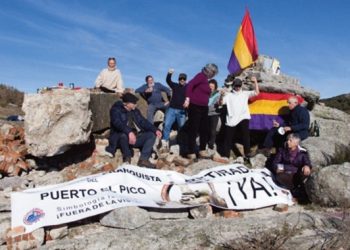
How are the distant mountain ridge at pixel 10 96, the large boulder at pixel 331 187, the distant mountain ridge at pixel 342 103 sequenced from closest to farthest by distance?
the large boulder at pixel 331 187 < the distant mountain ridge at pixel 342 103 < the distant mountain ridge at pixel 10 96

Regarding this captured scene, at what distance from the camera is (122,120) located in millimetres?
9766

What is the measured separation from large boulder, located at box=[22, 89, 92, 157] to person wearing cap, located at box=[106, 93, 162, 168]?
824 mm

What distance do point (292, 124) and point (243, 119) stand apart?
4.03 ft

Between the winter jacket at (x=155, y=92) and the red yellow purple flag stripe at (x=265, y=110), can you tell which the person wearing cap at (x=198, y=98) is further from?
the red yellow purple flag stripe at (x=265, y=110)

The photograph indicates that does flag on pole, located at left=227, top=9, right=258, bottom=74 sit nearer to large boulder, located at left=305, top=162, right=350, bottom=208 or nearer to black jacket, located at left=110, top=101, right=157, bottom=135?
black jacket, located at left=110, top=101, right=157, bottom=135

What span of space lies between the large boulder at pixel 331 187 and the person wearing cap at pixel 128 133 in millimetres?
3515

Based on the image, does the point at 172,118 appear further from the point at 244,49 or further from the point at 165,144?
the point at 244,49

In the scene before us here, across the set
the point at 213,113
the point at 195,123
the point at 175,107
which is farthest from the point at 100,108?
the point at 213,113

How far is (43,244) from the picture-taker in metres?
6.52

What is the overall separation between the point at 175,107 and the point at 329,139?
13.8 feet

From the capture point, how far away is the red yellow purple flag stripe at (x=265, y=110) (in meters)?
12.0

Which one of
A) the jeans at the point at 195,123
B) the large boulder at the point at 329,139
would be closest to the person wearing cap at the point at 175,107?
the jeans at the point at 195,123

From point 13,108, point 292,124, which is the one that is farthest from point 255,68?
point 13,108

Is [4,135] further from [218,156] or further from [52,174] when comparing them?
[218,156]
